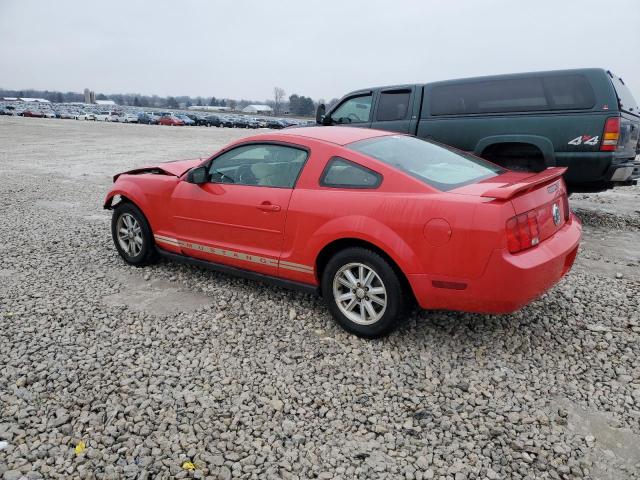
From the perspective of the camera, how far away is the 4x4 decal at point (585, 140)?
19.9 ft

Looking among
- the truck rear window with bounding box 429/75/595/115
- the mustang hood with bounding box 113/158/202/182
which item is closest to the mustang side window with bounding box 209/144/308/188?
the mustang hood with bounding box 113/158/202/182

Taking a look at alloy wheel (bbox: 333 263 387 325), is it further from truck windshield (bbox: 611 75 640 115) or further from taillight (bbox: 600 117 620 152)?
truck windshield (bbox: 611 75 640 115)

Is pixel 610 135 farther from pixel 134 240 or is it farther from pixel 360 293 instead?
pixel 134 240

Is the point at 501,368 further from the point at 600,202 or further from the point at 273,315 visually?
the point at 600,202

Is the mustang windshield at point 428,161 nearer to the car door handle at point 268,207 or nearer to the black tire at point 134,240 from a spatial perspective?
the car door handle at point 268,207

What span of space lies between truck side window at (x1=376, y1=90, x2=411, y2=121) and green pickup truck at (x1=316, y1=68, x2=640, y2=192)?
0.06 ft

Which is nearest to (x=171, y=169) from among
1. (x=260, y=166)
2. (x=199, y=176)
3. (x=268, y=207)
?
(x=199, y=176)

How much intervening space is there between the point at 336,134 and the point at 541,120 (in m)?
3.69

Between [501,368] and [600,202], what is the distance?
23.8 ft

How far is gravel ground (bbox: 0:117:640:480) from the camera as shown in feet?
7.95

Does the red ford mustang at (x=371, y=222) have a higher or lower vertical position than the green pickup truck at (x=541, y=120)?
lower

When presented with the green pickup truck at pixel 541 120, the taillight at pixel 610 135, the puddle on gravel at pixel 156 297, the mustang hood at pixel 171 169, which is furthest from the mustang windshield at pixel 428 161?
the taillight at pixel 610 135

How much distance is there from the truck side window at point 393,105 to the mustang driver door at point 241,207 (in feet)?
13.5

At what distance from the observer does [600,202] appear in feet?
29.7
